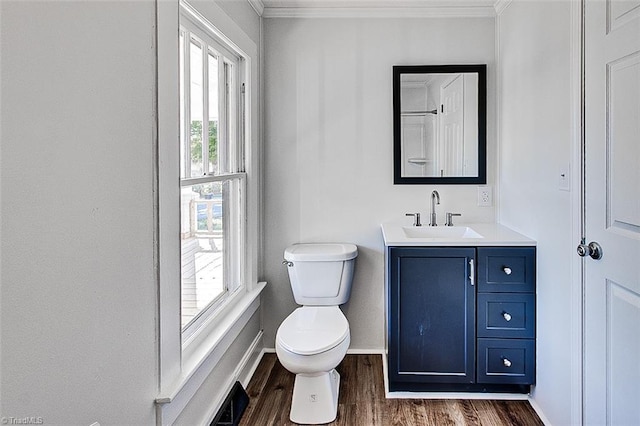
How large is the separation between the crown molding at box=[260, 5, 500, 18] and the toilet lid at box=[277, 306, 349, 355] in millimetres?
1860

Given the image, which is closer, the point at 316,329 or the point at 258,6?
the point at 316,329

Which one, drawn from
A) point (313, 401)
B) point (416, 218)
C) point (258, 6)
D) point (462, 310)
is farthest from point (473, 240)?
point (258, 6)

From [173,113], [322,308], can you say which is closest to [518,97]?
[322,308]

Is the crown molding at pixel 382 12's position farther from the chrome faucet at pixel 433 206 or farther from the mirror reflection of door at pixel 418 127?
the chrome faucet at pixel 433 206

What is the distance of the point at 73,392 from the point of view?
110 cm

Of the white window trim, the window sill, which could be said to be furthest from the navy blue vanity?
the white window trim

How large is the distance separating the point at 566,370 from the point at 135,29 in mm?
2085

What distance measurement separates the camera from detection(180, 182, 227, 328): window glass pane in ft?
6.48

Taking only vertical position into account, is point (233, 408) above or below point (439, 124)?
below

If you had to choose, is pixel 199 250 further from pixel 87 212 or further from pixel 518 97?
pixel 518 97

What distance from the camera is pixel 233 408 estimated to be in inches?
91.4

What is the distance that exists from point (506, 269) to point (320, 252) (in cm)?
106

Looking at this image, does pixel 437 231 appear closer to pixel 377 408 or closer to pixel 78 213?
pixel 377 408

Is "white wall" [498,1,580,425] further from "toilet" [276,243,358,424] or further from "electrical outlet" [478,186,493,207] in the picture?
"toilet" [276,243,358,424]
